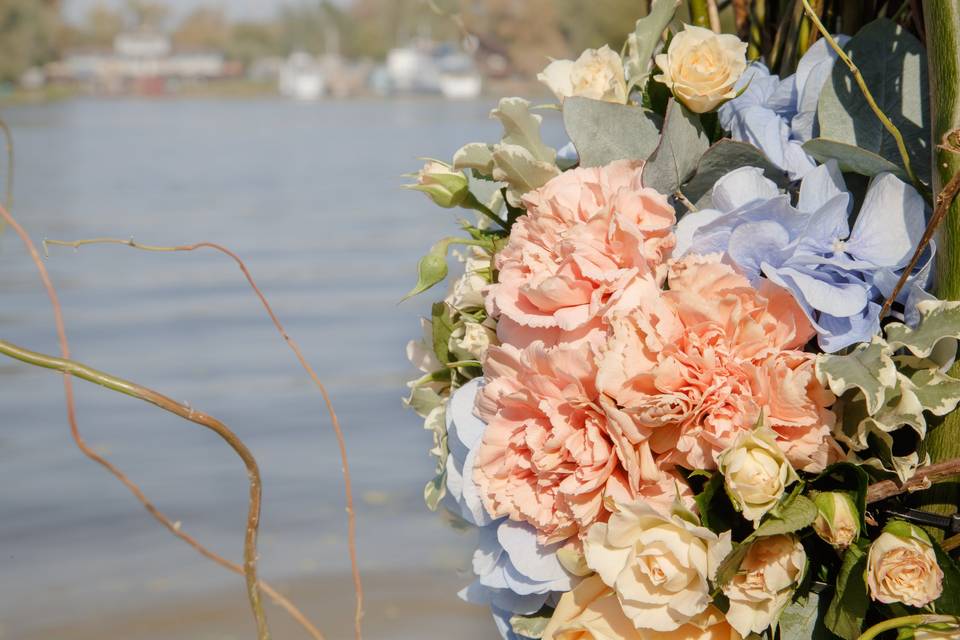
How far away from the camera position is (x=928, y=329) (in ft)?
1.96

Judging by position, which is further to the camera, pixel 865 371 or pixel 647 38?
pixel 647 38

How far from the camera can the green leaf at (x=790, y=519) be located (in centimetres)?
59

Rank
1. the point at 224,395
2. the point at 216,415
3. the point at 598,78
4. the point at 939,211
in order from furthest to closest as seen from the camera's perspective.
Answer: the point at 224,395 < the point at 216,415 < the point at 598,78 < the point at 939,211

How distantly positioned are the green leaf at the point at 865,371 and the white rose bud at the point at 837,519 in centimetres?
6

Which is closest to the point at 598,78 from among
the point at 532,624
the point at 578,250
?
the point at 578,250

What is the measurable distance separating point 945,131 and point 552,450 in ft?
1.00

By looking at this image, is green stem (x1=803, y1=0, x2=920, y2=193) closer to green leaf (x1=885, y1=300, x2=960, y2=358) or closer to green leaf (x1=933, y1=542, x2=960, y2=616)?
green leaf (x1=885, y1=300, x2=960, y2=358)

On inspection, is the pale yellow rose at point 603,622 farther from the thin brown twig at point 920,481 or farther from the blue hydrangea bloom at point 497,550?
the thin brown twig at point 920,481

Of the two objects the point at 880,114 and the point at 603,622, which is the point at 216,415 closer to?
the point at 603,622

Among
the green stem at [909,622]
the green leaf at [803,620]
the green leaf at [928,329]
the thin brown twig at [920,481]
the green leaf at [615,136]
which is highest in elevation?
the green leaf at [615,136]

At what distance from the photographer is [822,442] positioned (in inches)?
24.6

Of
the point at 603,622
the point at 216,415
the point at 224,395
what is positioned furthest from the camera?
the point at 224,395

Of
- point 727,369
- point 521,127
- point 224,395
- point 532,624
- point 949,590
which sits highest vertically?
point 521,127

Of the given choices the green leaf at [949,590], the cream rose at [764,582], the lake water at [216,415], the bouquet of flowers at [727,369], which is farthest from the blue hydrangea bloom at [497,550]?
the lake water at [216,415]
